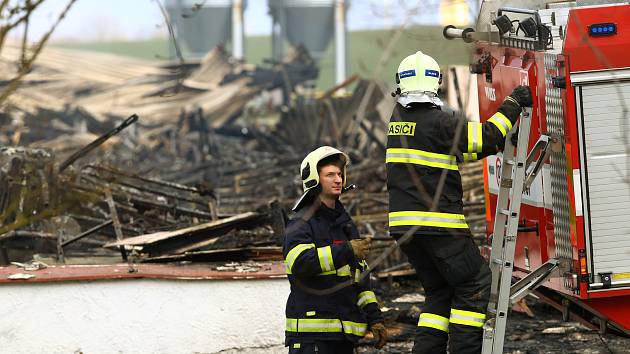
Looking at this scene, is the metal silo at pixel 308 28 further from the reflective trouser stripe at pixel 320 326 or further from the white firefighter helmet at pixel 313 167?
the reflective trouser stripe at pixel 320 326

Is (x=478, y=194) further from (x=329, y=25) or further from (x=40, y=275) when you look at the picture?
(x=329, y=25)

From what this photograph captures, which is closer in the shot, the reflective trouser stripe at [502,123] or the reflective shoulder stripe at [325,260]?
the reflective shoulder stripe at [325,260]

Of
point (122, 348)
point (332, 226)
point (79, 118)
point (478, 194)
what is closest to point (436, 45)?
point (332, 226)

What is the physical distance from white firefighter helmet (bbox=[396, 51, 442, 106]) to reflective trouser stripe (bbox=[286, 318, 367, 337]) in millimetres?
1330

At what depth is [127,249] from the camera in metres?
9.68

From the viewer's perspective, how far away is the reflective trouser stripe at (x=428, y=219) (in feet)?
22.2

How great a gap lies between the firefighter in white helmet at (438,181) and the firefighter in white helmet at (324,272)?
36cm

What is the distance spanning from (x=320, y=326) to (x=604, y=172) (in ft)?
6.10

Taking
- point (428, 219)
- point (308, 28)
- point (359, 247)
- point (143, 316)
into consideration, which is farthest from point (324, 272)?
point (308, 28)

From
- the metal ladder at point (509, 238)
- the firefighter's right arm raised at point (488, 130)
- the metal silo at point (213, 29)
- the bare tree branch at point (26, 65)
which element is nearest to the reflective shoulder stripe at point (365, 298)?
the metal ladder at point (509, 238)

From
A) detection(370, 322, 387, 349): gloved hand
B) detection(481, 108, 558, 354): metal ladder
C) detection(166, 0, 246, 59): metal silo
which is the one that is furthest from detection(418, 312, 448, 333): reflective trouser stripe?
detection(166, 0, 246, 59): metal silo

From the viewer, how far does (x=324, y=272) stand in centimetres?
654

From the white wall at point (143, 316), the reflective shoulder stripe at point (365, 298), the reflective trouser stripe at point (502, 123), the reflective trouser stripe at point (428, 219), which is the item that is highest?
the reflective trouser stripe at point (502, 123)

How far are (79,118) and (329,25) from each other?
14592mm
